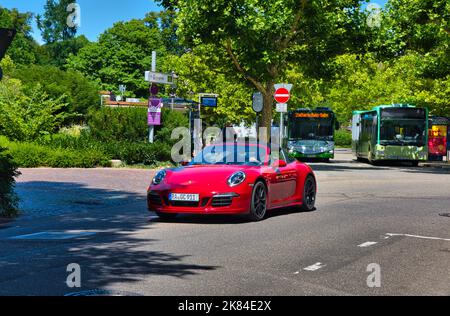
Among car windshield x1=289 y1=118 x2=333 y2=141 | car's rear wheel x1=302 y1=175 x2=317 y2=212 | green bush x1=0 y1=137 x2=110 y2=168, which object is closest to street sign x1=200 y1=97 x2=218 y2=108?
green bush x1=0 y1=137 x2=110 y2=168

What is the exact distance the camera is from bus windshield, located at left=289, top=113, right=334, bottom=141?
4331 centimetres

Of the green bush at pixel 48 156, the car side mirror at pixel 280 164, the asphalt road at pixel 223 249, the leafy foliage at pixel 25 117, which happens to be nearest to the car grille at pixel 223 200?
the asphalt road at pixel 223 249

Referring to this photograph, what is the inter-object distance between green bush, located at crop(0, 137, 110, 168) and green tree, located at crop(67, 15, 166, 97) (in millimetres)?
58910

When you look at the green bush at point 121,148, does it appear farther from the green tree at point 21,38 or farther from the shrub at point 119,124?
the green tree at point 21,38

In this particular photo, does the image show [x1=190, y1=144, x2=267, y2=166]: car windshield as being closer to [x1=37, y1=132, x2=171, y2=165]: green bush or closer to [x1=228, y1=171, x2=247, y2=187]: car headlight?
[x1=228, y1=171, x2=247, y2=187]: car headlight

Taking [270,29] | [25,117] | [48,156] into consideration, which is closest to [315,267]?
[48,156]

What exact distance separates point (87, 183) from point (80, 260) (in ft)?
38.0

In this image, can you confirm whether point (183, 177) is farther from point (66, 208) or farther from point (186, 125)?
point (186, 125)

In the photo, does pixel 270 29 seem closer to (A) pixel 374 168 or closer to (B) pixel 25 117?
(A) pixel 374 168

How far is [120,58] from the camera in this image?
8638cm

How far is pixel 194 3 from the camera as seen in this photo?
32.6 metres

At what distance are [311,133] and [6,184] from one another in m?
31.8

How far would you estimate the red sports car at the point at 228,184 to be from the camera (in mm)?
12422
